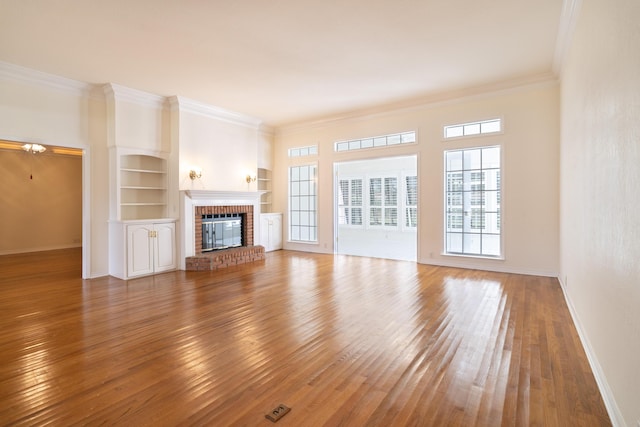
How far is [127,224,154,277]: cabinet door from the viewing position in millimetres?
5375

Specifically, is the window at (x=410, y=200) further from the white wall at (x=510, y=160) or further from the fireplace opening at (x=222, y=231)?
the fireplace opening at (x=222, y=231)

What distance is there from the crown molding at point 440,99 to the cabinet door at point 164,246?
4.00 meters

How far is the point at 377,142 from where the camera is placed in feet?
23.3

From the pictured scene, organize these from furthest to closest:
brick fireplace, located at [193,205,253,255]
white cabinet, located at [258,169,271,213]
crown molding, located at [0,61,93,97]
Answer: white cabinet, located at [258,169,271,213] → brick fireplace, located at [193,205,253,255] → crown molding, located at [0,61,93,97]

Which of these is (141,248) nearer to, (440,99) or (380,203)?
(440,99)

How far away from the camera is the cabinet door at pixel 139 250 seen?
5.38 m

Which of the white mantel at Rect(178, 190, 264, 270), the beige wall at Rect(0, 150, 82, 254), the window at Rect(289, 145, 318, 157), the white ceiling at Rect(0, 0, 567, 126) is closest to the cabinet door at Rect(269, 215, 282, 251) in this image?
the window at Rect(289, 145, 318, 157)

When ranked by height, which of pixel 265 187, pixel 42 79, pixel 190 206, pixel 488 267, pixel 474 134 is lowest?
pixel 488 267

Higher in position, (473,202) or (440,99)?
(440,99)

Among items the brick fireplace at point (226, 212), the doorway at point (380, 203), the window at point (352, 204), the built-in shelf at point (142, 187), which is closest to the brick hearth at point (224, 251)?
the brick fireplace at point (226, 212)

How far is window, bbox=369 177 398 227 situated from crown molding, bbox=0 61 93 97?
8347 mm

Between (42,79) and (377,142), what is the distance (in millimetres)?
5894

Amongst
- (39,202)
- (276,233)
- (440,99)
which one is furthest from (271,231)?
(39,202)

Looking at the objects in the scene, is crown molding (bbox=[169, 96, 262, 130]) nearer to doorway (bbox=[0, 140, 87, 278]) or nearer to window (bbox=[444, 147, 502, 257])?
doorway (bbox=[0, 140, 87, 278])
